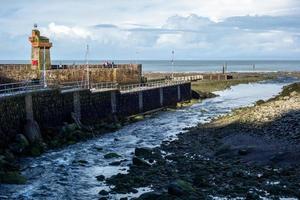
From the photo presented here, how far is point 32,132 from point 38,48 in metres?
26.6

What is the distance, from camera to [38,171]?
26953mm

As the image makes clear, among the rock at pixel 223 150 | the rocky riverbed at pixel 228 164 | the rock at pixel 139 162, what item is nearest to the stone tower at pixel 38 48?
the rocky riverbed at pixel 228 164

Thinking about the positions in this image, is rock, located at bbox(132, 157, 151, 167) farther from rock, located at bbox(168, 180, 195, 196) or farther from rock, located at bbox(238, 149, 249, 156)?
rock, located at bbox(168, 180, 195, 196)

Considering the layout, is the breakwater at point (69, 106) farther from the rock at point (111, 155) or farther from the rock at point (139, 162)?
the rock at point (139, 162)

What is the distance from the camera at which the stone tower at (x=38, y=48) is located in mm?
59450

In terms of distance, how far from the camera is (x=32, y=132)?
114 ft

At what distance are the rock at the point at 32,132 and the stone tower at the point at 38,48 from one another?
24.6 meters

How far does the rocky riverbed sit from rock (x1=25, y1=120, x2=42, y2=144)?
7466 mm

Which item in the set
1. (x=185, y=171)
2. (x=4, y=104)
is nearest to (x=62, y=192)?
(x=185, y=171)

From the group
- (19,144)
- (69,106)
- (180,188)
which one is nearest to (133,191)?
(180,188)

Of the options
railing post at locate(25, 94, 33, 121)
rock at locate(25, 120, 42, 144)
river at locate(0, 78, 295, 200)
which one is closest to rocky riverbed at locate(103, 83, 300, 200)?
river at locate(0, 78, 295, 200)

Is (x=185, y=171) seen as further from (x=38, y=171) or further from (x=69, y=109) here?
(x=69, y=109)

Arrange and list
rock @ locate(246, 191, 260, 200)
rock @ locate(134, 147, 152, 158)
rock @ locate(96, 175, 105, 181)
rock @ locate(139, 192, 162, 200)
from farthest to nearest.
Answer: rock @ locate(134, 147, 152, 158)
rock @ locate(96, 175, 105, 181)
rock @ locate(246, 191, 260, 200)
rock @ locate(139, 192, 162, 200)

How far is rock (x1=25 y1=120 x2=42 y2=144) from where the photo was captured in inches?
1350
